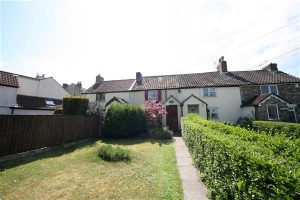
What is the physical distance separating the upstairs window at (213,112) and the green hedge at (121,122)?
1117cm

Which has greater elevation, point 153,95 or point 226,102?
point 153,95

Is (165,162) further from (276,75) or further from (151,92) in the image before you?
(276,75)

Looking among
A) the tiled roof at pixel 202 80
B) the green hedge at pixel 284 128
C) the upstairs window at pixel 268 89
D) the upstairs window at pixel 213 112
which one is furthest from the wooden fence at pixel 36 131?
the upstairs window at pixel 268 89

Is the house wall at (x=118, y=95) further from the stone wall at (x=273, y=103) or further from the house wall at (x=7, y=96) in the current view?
the stone wall at (x=273, y=103)

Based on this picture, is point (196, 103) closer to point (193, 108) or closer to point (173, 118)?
point (193, 108)

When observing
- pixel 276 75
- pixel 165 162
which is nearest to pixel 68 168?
pixel 165 162

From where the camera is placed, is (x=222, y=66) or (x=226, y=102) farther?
(x=222, y=66)

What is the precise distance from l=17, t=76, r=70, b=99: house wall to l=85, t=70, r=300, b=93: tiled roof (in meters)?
6.02

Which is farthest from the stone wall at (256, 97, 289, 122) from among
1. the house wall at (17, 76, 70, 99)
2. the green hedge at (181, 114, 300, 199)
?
the house wall at (17, 76, 70, 99)

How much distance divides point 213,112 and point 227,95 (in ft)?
9.86

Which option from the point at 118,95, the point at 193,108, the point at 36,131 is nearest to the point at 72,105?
the point at 36,131

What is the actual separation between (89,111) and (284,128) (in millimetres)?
18240

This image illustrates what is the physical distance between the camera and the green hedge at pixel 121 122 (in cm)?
1831

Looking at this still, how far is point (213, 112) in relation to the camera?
25797mm
